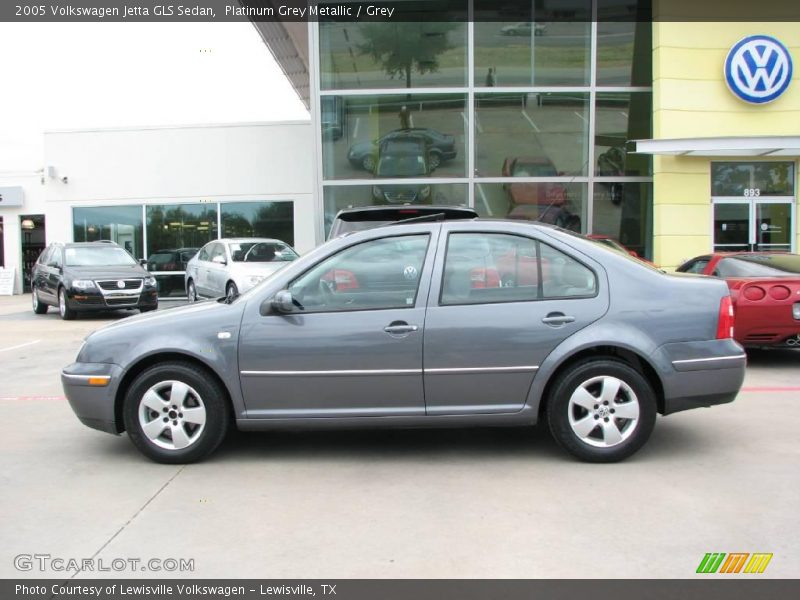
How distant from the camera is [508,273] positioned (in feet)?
16.0

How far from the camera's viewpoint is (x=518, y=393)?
4.72 metres

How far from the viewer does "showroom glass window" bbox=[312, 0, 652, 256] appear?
15.7 meters

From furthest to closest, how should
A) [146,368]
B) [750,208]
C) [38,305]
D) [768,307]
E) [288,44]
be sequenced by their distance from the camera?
1. [288,44]
2. [38,305]
3. [750,208]
4. [768,307]
5. [146,368]

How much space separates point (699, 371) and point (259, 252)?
11456 millimetres

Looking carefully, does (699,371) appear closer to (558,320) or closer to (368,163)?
(558,320)

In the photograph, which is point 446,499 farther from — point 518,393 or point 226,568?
point 226,568

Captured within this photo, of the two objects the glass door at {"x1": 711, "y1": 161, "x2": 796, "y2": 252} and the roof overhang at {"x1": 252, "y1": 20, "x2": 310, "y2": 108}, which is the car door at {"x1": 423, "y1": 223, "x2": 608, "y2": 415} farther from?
the roof overhang at {"x1": 252, "y1": 20, "x2": 310, "y2": 108}

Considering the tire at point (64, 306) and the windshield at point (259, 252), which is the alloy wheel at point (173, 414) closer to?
the windshield at point (259, 252)

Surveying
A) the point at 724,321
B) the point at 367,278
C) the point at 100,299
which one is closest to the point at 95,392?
the point at 367,278

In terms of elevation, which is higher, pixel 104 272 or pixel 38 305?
pixel 104 272

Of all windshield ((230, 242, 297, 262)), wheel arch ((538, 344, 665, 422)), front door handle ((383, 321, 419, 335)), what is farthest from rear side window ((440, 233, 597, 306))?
windshield ((230, 242, 297, 262))

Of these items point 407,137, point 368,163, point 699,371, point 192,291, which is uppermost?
point 407,137

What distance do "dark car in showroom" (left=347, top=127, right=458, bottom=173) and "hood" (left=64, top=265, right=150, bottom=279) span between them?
527 centimetres

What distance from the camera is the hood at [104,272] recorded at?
48.7 feet
